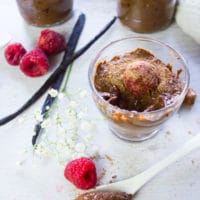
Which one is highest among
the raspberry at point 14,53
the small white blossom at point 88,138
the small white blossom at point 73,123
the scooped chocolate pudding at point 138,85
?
the raspberry at point 14,53

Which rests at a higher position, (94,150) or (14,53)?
(14,53)

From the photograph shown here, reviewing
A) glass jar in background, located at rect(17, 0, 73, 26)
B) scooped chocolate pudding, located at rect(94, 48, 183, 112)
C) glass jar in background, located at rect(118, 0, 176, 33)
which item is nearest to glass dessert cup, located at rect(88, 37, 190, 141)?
scooped chocolate pudding, located at rect(94, 48, 183, 112)

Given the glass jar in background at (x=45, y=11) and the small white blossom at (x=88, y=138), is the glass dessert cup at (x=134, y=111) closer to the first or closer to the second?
the small white blossom at (x=88, y=138)

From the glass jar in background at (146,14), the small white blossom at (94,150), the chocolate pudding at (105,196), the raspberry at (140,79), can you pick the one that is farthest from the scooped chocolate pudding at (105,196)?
the glass jar in background at (146,14)

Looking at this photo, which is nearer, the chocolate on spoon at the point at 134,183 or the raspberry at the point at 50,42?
the chocolate on spoon at the point at 134,183

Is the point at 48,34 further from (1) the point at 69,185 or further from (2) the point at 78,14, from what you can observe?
(1) the point at 69,185

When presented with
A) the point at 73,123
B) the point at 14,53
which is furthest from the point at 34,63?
the point at 73,123

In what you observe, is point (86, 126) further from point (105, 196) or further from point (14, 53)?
point (14, 53)

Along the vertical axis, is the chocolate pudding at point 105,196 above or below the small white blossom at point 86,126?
below
